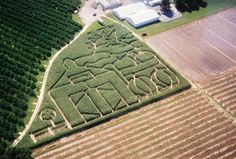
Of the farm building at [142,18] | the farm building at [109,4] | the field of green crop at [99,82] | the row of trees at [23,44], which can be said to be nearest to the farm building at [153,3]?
the farm building at [142,18]

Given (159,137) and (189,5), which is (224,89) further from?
(189,5)

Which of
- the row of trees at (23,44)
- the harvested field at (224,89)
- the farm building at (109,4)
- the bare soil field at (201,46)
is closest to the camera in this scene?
the row of trees at (23,44)

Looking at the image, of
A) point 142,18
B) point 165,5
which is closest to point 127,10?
point 142,18

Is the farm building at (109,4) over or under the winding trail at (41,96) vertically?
over

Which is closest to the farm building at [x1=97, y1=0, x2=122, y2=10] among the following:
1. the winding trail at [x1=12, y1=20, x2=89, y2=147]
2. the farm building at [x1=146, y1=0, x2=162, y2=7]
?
the farm building at [x1=146, y1=0, x2=162, y2=7]

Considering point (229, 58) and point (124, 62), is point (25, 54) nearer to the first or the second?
point (124, 62)

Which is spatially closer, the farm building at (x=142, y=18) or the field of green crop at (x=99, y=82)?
the field of green crop at (x=99, y=82)

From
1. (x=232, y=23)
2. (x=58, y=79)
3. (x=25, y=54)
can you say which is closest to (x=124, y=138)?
(x=58, y=79)

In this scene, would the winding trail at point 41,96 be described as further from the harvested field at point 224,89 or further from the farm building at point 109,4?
the harvested field at point 224,89
